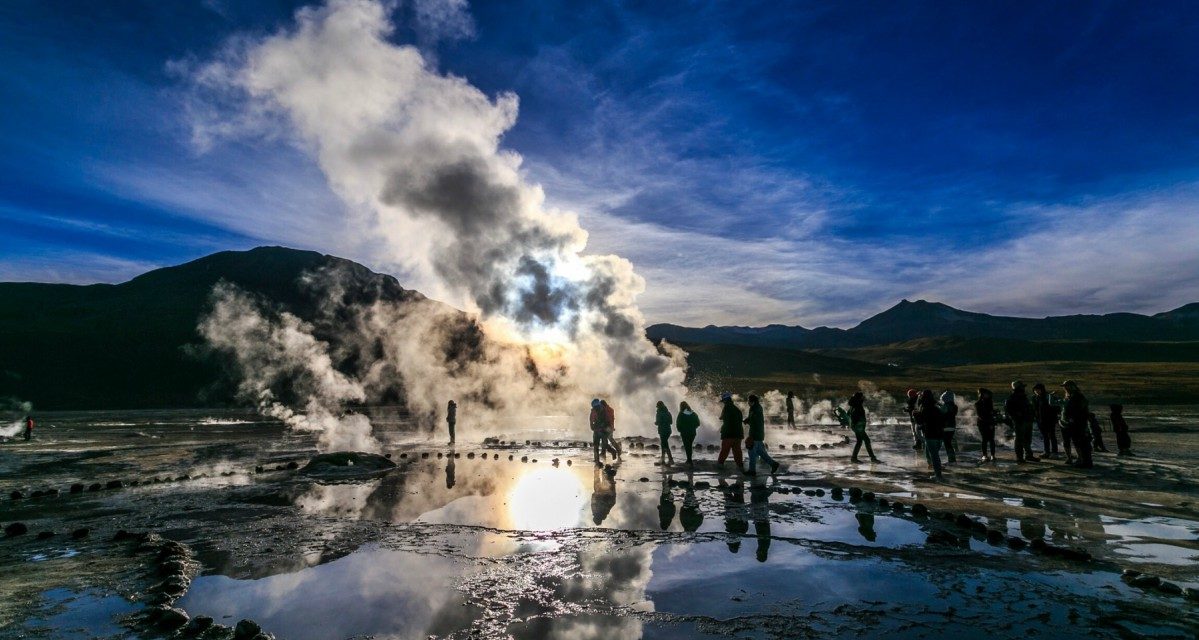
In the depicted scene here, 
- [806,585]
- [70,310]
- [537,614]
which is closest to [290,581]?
[537,614]

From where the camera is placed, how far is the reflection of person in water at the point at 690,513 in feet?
36.5

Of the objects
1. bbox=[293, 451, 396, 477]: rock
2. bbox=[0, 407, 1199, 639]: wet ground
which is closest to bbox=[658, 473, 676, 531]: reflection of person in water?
bbox=[0, 407, 1199, 639]: wet ground

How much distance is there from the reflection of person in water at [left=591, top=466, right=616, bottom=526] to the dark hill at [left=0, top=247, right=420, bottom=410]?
306ft

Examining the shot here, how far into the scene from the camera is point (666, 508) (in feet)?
41.8

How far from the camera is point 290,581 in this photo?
833 centimetres

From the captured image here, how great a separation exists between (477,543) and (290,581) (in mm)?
2771

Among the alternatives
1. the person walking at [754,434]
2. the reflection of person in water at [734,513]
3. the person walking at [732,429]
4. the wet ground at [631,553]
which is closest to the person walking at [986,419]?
the wet ground at [631,553]

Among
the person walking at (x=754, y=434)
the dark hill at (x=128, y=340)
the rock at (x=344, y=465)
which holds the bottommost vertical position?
the rock at (x=344, y=465)

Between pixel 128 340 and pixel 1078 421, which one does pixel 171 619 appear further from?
pixel 128 340

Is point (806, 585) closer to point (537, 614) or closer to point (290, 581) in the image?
point (537, 614)

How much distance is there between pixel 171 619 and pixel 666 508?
8.43 m

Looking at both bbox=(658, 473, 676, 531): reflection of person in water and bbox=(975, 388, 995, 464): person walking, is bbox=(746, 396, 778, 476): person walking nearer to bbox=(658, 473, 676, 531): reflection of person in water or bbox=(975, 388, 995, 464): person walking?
bbox=(658, 473, 676, 531): reflection of person in water

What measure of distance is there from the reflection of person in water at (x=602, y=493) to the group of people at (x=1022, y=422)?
7805 millimetres

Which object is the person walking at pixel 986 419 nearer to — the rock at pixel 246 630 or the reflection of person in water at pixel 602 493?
the reflection of person in water at pixel 602 493
